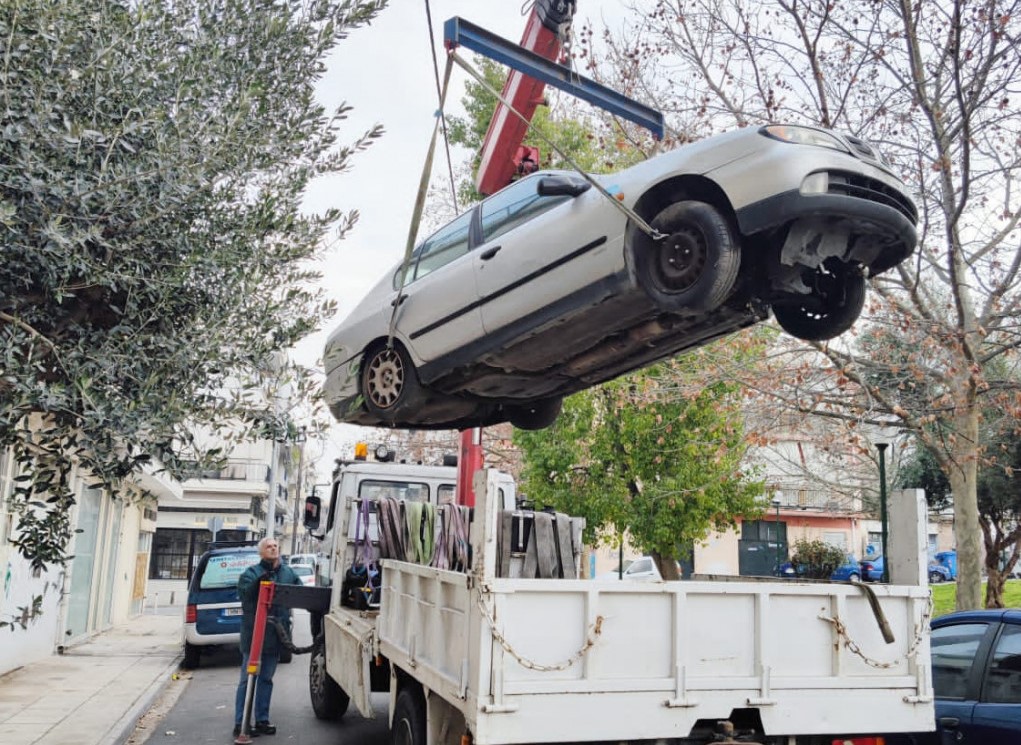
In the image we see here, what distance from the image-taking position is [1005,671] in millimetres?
5648

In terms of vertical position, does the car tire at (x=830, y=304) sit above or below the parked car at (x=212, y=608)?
above

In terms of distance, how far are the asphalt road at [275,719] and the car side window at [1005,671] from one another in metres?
5.17

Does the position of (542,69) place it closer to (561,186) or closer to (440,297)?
(561,186)

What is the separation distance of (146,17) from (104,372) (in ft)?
Result: 6.03

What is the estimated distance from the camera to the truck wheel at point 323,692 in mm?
9133

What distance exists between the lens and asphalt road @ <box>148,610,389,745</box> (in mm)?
8628

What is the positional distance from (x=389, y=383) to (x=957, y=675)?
4.44 m

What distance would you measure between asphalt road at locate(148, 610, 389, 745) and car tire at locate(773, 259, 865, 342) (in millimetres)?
5393

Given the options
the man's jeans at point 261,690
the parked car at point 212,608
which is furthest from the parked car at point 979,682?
the parked car at point 212,608

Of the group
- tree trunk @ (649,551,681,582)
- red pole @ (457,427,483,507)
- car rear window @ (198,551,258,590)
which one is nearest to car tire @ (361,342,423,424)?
red pole @ (457,427,483,507)

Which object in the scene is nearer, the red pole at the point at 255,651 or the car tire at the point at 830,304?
the car tire at the point at 830,304

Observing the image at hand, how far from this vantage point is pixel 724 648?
4746mm

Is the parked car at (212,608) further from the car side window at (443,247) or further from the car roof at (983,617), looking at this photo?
the car roof at (983,617)

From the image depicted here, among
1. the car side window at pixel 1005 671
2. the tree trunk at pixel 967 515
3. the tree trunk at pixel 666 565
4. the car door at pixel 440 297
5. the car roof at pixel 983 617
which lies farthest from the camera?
the tree trunk at pixel 666 565
